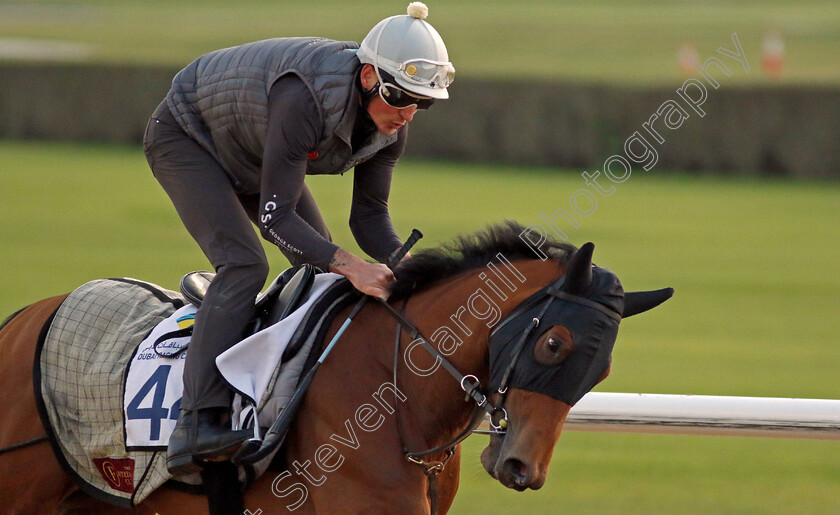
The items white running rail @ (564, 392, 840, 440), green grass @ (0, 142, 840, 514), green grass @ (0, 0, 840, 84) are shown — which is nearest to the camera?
white running rail @ (564, 392, 840, 440)

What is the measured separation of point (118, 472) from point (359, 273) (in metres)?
1.12

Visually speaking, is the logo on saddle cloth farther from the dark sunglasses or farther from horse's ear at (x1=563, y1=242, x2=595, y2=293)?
horse's ear at (x1=563, y1=242, x2=595, y2=293)

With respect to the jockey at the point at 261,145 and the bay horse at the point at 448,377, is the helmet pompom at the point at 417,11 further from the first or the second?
the bay horse at the point at 448,377

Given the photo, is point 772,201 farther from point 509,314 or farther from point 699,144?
point 509,314

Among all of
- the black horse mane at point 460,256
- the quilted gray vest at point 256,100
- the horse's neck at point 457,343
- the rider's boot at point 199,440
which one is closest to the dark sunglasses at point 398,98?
the quilted gray vest at point 256,100

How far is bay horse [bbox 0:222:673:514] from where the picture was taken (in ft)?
10.5

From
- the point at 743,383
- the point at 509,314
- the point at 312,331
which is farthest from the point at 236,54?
the point at 743,383

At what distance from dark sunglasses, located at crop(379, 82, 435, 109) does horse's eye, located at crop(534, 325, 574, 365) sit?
87cm

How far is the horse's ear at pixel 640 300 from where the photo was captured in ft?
11.1

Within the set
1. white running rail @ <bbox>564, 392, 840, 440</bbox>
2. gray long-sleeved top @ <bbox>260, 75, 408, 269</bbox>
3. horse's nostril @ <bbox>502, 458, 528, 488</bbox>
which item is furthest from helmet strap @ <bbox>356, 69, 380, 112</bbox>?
white running rail @ <bbox>564, 392, 840, 440</bbox>

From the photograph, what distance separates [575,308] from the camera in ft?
10.6

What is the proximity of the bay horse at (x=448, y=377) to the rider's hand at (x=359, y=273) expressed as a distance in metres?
0.10

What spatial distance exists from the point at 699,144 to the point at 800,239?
6.46 metres

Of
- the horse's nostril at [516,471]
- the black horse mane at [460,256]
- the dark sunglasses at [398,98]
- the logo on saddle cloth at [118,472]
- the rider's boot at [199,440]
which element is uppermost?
the dark sunglasses at [398,98]
